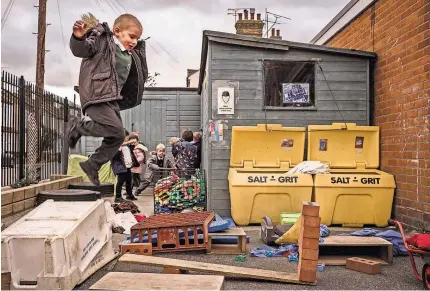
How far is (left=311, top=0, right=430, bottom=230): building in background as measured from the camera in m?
7.95

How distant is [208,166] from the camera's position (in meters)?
10.1

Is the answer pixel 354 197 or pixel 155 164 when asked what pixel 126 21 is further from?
pixel 155 164

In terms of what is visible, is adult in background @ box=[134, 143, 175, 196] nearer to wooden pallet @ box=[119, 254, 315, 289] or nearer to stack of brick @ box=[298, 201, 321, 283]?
wooden pallet @ box=[119, 254, 315, 289]

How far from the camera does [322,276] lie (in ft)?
18.9

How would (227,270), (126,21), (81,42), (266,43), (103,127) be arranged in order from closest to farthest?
(126,21) → (81,42) → (103,127) → (227,270) → (266,43)

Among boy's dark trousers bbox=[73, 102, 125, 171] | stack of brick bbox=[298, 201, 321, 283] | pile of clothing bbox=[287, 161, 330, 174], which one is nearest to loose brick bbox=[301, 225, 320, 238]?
stack of brick bbox=[298, 201, 321, 283]

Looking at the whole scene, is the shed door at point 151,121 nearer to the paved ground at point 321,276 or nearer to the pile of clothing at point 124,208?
the pile of clothing at point 124,208

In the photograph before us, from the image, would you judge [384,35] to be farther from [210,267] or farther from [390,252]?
[210,267]

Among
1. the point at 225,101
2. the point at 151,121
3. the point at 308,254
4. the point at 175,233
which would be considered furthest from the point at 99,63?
the point at 151,121

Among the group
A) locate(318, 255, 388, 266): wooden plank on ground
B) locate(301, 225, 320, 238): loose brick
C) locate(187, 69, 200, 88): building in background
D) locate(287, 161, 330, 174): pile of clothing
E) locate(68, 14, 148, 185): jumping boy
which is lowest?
locate(318, 255, 388, 266): wooden plank on ground

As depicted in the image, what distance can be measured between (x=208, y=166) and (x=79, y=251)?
16.4ft

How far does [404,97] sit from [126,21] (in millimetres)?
6190

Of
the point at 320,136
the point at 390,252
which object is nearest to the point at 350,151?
the point at 320,136

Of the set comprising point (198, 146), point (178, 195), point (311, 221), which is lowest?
point (178, 195)
